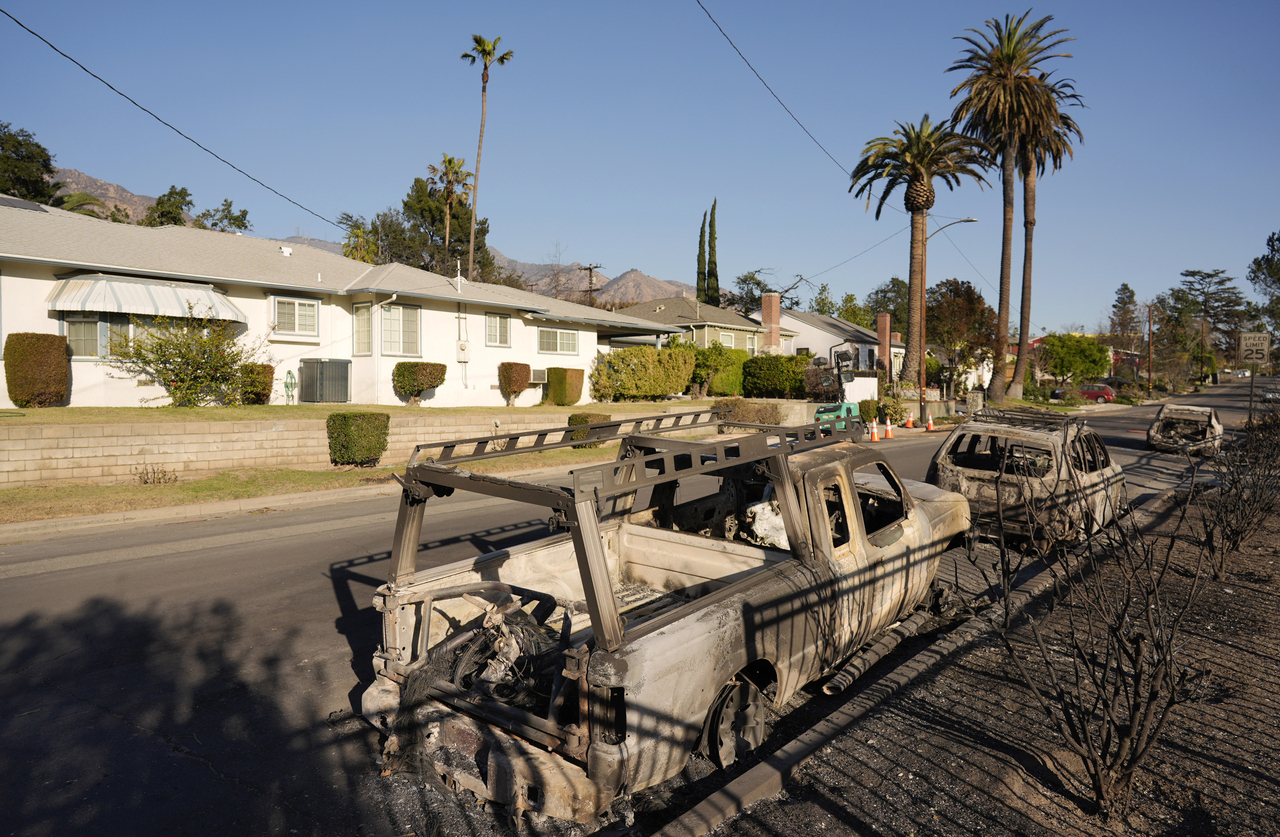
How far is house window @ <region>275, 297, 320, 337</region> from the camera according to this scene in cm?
2277

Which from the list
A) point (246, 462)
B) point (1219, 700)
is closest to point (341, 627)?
point (1219, 700)

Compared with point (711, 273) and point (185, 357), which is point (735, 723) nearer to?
point (185, 357)

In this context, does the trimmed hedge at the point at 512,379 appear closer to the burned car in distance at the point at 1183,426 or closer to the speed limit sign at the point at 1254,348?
the burned car in distance at the point at 1183,426

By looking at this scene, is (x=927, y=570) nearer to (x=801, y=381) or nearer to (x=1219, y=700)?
(x=1219, y=700)

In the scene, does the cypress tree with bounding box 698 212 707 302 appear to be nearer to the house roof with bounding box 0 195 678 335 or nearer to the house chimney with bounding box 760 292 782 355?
the house chimney with bounding box 760 292 782 355

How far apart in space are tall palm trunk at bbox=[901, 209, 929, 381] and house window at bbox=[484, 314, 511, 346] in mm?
18844

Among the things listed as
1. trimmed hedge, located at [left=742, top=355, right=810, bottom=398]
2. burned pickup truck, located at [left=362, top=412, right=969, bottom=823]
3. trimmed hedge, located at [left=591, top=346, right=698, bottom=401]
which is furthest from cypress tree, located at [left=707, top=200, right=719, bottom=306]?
burned pickup truck, located at [left=362, top=412, right=969, bottom=823]

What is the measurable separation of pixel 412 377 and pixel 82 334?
860 centimetres

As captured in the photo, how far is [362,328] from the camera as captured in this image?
24.3 meters

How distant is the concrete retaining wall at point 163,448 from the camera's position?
503 inches

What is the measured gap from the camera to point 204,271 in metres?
21.1

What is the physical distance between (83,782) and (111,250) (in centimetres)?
2155

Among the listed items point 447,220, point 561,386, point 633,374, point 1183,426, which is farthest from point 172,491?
point 447,220

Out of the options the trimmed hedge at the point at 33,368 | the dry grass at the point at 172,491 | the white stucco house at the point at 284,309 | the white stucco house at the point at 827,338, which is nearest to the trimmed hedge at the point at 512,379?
the white stucco house at the point at 284,309
